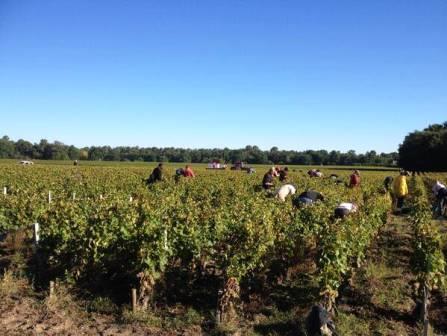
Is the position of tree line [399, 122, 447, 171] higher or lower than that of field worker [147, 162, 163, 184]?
higher

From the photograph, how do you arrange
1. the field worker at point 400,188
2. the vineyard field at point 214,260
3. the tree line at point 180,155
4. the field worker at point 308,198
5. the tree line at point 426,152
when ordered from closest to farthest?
1. the vineyard field at point 214,260
2. the field worker at point 308,198
3. the field worker at point 400,188
4. the tree line at point 426,152
5. the tree line at point 180,155

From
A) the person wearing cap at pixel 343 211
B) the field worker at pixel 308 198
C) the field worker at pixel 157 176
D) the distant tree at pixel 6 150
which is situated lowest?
the person wearing cap at pixel 343 211

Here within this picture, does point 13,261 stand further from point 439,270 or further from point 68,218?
point 439,270

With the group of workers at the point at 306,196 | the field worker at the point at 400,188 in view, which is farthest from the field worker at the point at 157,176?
the field worker at the point at 400,188

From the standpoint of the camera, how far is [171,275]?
26.9ft

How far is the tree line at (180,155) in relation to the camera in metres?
116

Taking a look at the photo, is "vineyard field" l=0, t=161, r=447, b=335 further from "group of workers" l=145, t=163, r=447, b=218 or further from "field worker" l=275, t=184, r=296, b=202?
"field worker" l=275, t=184, r=296, b=202

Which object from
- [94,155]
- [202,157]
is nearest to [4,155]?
[94,155]

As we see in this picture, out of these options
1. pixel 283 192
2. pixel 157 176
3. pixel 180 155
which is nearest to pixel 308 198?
pixel 283 192

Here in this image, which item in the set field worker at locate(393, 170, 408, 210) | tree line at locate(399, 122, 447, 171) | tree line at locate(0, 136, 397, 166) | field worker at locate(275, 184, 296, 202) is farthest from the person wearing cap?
tree line at locate(0, 136, 397, 166)

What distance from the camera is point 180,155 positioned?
401 ft

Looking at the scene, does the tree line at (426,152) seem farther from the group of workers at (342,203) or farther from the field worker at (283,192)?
the field worker at (283,192)

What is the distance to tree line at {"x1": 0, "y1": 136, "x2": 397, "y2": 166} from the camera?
116 m

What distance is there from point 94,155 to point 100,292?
11782 cm
